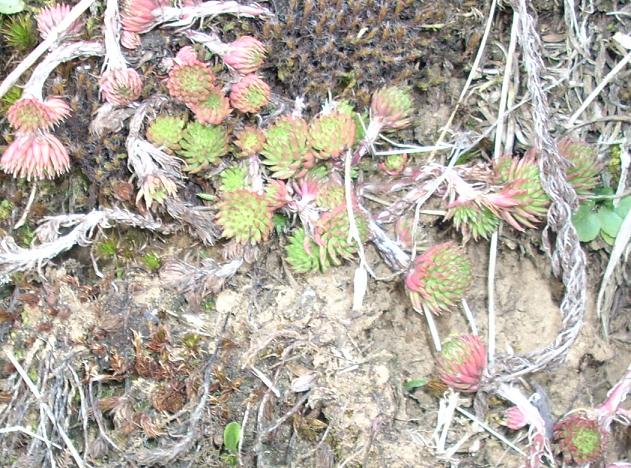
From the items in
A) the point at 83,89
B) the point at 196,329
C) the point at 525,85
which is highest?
the point at 83,89

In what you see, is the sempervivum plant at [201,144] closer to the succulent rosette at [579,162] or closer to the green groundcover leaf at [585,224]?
the succulent rosette at [579,162]

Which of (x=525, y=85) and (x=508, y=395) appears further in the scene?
(x=525, y=85)

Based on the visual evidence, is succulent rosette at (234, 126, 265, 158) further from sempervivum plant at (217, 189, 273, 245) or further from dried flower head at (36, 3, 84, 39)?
dried flower head at (36, 3, 84, 39)

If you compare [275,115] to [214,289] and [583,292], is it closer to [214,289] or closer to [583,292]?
[214,289]

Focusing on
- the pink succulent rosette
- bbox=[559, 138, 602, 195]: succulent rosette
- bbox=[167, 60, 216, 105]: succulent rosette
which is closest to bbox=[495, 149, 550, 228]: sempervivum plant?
bbox=[559, 138, 602, 195]: succulent rosette

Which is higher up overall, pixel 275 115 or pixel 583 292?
pixel 275 115

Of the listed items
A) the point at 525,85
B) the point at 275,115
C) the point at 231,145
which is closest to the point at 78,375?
the point at 231,145
